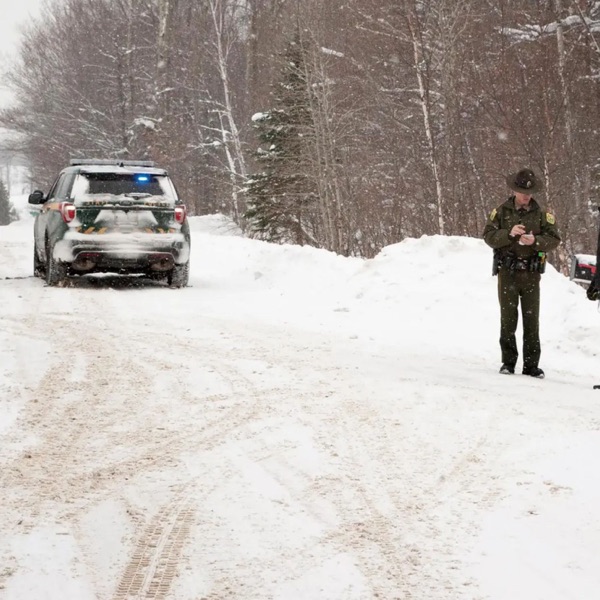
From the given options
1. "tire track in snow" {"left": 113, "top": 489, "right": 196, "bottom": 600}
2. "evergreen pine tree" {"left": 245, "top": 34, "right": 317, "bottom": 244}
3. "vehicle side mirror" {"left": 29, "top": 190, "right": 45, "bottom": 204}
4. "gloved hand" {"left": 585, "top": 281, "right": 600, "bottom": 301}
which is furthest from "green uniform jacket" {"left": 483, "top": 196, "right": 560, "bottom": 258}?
"evergreen pine tree" {"left": 245, "top": 34, "right": 317, "bottom": 244}

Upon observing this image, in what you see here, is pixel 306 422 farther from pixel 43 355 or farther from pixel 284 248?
pixel 284 248

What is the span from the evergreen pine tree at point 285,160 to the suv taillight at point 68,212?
472 inches

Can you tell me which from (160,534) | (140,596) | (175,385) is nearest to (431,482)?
(160,534)

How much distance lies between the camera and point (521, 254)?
8367 mm

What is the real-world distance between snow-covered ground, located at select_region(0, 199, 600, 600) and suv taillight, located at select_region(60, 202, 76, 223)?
274 cm

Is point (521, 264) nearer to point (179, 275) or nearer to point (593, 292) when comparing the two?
point (593, 292)

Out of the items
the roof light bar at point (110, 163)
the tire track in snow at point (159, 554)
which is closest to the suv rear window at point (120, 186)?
the roof light bar at point (110, 163)

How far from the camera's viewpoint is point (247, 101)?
131 feet

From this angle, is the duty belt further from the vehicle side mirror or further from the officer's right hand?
the vehicle side mirror

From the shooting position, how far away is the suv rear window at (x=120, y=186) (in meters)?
13.8

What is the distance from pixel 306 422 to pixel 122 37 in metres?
41.4

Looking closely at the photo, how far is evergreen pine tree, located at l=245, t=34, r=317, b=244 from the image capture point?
25.3 m

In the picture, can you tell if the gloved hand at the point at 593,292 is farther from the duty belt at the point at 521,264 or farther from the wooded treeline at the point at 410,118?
the wooded treeline at the point at 410,118

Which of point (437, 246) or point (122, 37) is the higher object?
point (122, 37)
